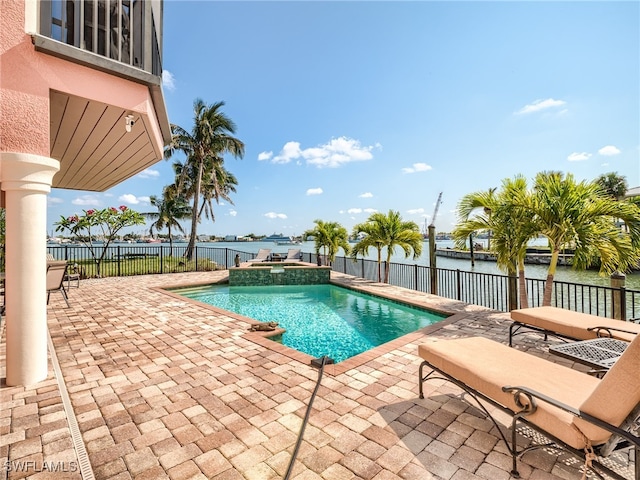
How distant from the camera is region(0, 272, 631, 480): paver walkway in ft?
5.95

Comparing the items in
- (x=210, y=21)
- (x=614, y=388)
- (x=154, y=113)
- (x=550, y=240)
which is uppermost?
(x=210, y=21)

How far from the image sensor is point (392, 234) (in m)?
10.1

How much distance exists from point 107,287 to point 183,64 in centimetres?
800

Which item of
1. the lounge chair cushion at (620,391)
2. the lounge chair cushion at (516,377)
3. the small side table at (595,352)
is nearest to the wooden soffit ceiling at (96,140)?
the lounge chair cushion at (516,377)

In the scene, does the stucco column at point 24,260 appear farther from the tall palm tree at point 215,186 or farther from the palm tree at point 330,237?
the tall palm tree at point 215,186

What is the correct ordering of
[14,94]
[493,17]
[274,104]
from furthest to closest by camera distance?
[274,104] < [493,17] < [14,94]

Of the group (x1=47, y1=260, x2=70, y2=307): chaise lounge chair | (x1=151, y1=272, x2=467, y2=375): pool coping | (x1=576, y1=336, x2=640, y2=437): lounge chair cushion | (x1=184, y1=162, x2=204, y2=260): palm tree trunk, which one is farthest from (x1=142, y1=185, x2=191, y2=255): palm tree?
(x1=576, y1=336, x2=640, y2=437): lounge chair cushion

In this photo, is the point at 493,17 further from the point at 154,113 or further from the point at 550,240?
the point at 154,113

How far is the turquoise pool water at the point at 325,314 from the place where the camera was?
5.34 metres

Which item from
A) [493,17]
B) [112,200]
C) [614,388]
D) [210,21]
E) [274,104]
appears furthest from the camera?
[274,104]

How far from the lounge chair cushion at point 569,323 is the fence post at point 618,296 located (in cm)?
151

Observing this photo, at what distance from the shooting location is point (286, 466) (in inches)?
72.1

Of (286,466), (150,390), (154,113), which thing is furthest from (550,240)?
(154,113)

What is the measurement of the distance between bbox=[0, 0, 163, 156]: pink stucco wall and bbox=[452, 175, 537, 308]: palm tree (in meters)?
6.64
